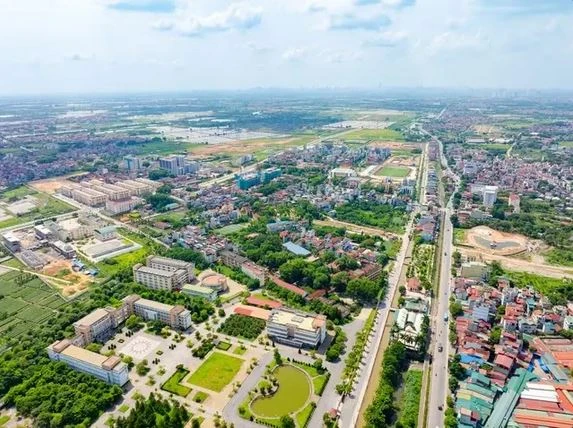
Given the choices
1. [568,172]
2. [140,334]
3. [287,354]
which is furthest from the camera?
[568,172]

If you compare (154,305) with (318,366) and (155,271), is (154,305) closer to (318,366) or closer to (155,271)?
(155,271)

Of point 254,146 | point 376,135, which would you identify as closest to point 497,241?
point 254,146

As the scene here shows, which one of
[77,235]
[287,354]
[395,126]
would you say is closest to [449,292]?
[287,354]

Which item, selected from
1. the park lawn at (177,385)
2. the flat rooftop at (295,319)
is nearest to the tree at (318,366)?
the flat rooftop at (295,319)

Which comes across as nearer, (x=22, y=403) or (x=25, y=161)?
(x=22, y=403)

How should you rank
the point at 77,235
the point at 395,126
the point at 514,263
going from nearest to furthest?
1. the point at 514,263
2. the point at 77,235
3. the point at 395,126

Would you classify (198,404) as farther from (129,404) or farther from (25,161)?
(25,161)

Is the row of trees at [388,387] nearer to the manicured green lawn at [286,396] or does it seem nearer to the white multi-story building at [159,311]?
the manicured green lawn at [286,396]

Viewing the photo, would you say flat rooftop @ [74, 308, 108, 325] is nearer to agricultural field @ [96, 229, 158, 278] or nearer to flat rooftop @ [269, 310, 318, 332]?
agricultural field @ [96, 229, 158, 278]
